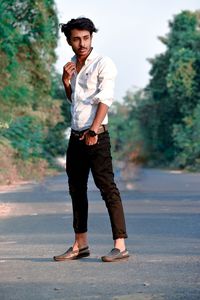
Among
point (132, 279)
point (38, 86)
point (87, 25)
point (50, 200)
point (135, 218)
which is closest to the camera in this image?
point (132, 279)

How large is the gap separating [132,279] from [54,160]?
7266 cm

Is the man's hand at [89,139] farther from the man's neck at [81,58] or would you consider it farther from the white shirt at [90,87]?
the man's neck at [81,58]

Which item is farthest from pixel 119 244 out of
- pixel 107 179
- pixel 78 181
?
pixel 78 181

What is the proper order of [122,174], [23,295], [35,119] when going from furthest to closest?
[35,119] < [122,174] < [23,295]

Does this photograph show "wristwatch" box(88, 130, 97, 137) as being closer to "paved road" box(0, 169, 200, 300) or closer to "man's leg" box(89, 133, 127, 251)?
"man's leg" box(89, 133, 127, 251)

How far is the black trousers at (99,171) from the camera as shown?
849 cm

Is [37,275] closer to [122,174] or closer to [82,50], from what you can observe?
[82,50]

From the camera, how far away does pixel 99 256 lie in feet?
28.9

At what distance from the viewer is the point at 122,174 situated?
28.6 m

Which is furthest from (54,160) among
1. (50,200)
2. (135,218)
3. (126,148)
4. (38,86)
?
(135,218)

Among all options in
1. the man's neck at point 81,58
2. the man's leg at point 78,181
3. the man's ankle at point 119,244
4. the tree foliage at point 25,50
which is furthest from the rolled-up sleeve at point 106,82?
the tree foliage at point 25,50

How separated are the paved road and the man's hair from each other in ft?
6.23

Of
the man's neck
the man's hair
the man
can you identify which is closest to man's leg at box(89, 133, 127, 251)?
the man

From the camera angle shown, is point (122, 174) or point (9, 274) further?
point (122, 174)
